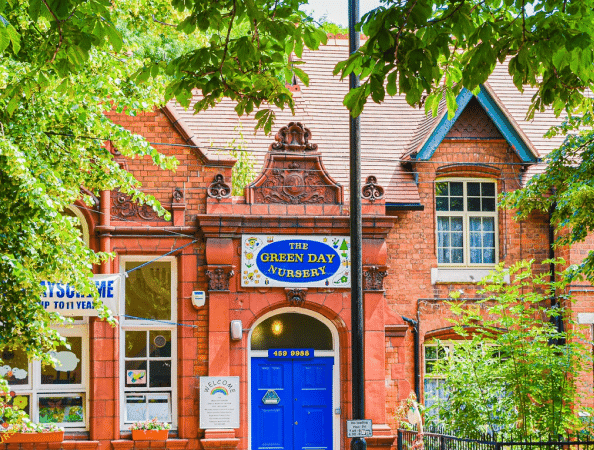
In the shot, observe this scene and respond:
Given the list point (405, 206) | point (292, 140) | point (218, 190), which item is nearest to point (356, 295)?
point (218, 190)

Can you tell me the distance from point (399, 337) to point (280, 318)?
2264 millimetres

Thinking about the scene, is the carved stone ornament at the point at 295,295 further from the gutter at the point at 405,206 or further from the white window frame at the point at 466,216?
the white window frame at the point at 466,216

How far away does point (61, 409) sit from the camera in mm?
15383

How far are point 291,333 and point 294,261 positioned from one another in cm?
143

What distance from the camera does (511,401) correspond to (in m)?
13.0

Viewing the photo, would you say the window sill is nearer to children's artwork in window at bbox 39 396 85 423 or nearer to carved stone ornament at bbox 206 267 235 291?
carved stone ornament at bbox 206 267 235 291

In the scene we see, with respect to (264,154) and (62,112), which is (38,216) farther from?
(264,154)

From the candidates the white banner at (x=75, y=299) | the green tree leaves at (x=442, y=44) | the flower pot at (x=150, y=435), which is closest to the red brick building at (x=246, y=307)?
the flower pot at (x=150, y=435)

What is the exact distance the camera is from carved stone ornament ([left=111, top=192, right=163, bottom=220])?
15.7 metres

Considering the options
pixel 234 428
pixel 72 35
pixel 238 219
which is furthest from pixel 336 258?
pixel 72 35

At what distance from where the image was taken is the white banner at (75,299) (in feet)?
48.8

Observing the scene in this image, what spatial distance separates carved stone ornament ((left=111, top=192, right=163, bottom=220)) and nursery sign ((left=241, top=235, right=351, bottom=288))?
1.80 meters

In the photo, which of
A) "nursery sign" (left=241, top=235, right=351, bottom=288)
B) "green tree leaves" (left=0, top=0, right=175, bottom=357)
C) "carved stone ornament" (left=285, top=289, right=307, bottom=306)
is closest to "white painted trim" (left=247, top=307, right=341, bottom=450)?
"carved stone ornament" (left=285, top=289, right=307, bottom=306)

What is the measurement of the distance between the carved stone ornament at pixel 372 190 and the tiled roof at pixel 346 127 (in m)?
0.55
